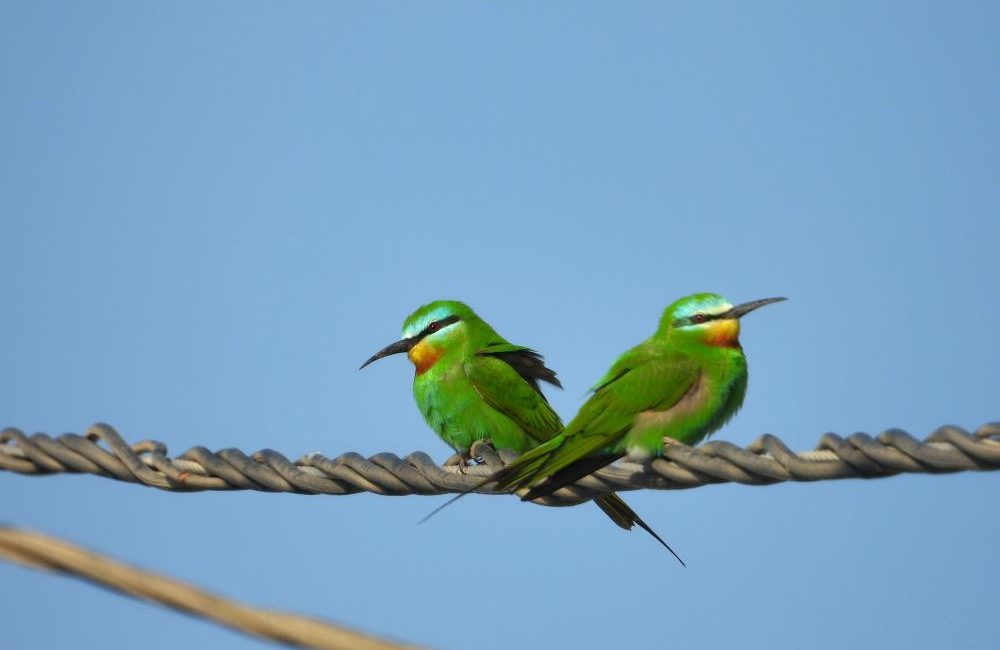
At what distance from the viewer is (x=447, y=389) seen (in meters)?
5.72

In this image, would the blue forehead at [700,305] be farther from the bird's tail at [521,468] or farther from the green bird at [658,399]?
the bird's tail at [521,468]

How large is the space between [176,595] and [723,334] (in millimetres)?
3821

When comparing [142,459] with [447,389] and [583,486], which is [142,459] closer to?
[583,486]

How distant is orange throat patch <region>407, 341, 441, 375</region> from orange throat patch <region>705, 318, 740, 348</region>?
65.2 inches

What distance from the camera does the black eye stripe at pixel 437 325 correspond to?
20.2 feet

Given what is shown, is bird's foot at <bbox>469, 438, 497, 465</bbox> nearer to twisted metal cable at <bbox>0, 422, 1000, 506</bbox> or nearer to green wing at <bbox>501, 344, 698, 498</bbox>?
green wing at <bbox>501, 344, 698, 498</bbox>

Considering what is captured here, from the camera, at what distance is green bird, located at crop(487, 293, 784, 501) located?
150 inches

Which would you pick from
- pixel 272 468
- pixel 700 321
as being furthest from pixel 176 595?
pixel 700 321

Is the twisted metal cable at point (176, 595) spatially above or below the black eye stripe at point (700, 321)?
below

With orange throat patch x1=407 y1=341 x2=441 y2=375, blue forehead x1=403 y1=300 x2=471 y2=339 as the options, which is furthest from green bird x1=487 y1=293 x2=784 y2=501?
blue forehead x1=403 y1=300 x2=471 y2=339

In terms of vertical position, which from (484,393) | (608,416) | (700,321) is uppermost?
(484,393)

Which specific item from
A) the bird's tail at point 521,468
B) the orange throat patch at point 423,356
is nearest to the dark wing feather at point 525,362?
the orange throat patch at point 423,356

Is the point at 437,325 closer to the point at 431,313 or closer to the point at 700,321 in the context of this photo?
the point at 431,313

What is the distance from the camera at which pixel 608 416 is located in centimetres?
416
